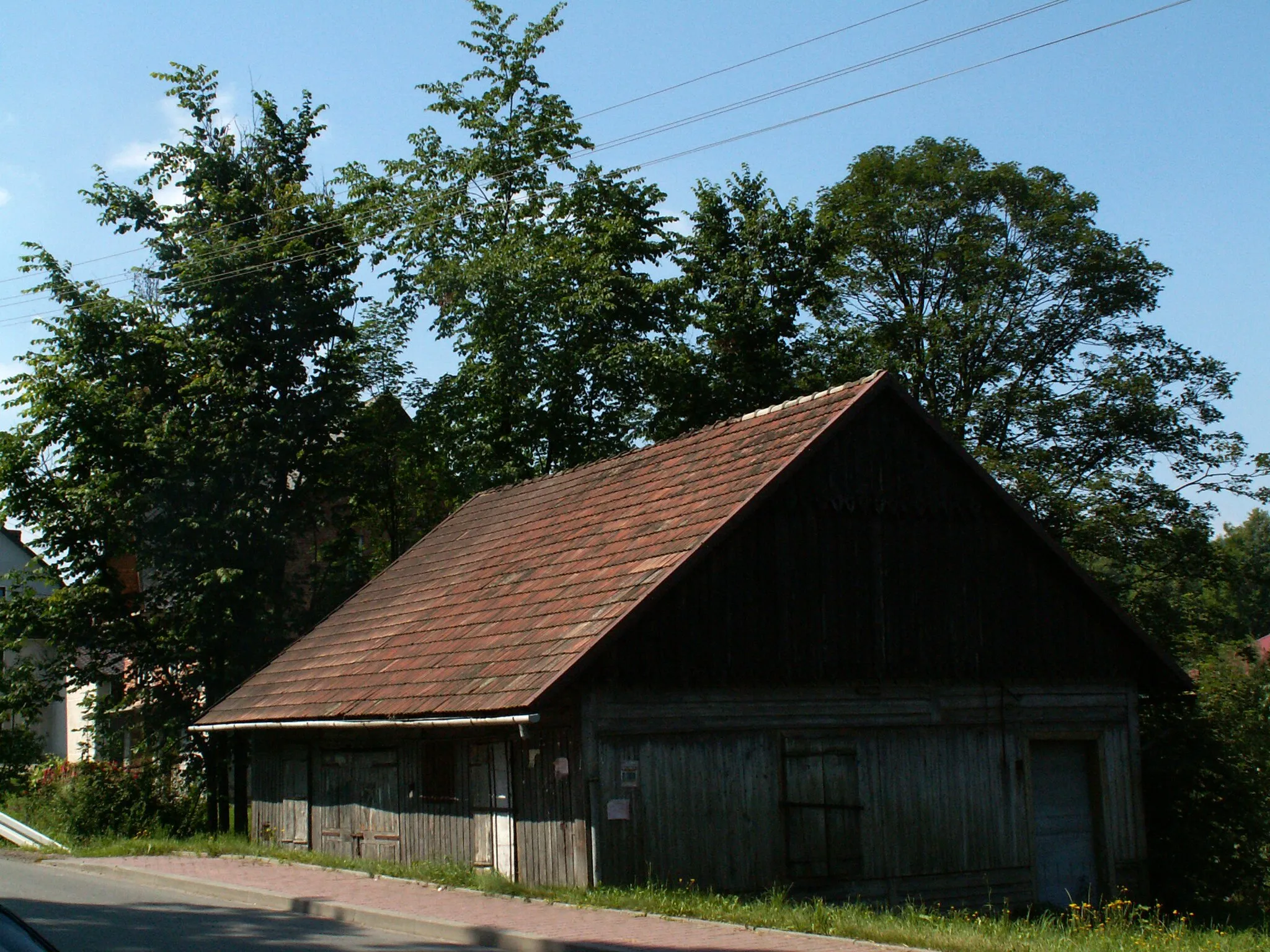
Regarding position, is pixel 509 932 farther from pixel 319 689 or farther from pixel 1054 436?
pixel 1054 436

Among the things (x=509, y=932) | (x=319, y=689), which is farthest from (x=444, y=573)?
(x=509, y=932)

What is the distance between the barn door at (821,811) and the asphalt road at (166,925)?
5.39 meters

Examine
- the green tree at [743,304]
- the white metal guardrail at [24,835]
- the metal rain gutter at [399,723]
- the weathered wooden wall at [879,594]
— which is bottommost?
the white metal guardrail at [24,835]

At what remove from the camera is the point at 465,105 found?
35188mm

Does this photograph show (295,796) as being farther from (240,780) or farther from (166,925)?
(240,780)

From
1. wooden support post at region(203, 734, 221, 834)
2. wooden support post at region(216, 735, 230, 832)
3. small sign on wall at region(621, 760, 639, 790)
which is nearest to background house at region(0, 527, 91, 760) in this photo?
wooden support post at region(216, 735, 230, 832)

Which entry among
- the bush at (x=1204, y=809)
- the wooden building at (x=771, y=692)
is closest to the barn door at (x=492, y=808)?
the wooden building at (x=771, y=692)

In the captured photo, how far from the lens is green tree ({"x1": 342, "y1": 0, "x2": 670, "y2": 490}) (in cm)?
3212

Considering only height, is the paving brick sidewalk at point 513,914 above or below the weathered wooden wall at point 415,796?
below

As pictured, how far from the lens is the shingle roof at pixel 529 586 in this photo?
1560cm

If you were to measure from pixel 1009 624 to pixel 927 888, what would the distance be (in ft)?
12.4

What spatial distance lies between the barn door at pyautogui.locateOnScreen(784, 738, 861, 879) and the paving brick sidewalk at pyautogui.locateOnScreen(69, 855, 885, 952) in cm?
354

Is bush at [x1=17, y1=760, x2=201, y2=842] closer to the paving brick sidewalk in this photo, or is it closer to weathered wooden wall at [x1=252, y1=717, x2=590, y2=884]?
weathered wooden wall at [x1=252, y1=717, x2=590, y2=884]

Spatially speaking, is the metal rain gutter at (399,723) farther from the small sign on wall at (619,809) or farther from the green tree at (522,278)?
the green tree at (522,278)
